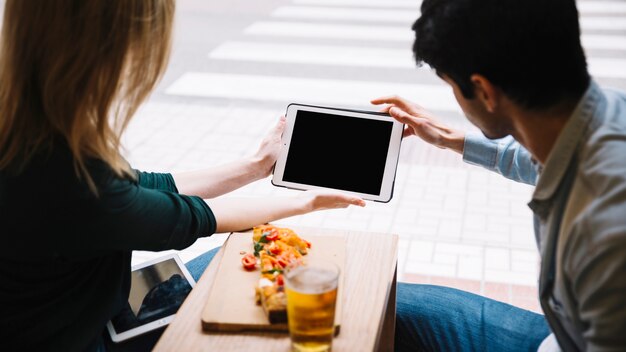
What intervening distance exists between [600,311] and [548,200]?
236 millimetres

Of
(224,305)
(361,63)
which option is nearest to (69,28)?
(224,305)

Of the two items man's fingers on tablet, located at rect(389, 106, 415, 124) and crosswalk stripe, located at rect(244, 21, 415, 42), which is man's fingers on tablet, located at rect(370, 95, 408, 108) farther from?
crosswalk stripe, located at rect(244, 21, 415, 42)

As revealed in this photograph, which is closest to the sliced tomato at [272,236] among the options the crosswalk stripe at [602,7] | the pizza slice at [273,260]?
the pizza slice at [273,260]

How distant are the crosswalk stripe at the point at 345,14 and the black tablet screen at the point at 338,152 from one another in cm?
563

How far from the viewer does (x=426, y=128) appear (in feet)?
6.07

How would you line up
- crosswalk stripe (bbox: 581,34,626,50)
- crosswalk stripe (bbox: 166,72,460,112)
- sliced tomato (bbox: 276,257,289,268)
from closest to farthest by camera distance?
sliced tomato (bbox: 276,257,289,268) → crosswalk stripe (bbox: 166,72,460,112) → crosswalk stripe (bbox: 581,34,626,50)

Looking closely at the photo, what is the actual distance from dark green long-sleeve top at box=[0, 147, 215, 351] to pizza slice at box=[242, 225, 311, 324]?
14 centimetres

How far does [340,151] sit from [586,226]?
78cm

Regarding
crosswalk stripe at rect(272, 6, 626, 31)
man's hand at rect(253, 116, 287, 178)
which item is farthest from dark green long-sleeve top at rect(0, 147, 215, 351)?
crosswalk stripe at rect(272, 6, 626, 31)

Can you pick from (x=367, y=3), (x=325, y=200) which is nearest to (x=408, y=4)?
(x=367, y=3)

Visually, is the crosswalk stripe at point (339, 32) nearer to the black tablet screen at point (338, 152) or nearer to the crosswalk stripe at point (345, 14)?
the crosswalk stripe at point (345, 14)

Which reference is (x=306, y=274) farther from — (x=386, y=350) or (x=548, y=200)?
(x=386, y=350)

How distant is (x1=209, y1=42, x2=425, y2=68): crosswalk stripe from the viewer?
5.88m

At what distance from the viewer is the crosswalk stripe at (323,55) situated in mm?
5793
